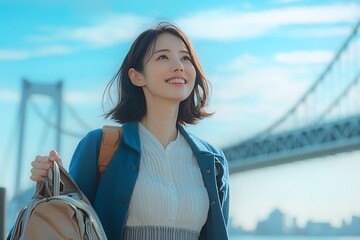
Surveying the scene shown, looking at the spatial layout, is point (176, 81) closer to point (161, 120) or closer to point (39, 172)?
point (161, 120)

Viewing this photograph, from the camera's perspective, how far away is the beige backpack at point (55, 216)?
125 centimetres

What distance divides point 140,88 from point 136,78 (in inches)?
1.3

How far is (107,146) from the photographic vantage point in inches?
58.4

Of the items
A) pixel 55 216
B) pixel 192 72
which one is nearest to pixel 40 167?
pixel 55 216

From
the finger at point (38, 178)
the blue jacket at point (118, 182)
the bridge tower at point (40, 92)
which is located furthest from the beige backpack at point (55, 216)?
the bridge tower at point (40, 92)

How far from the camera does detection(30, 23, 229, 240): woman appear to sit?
4.75ft

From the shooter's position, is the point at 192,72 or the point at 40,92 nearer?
the point at 192,72

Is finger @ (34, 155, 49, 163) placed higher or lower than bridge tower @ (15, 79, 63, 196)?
lower

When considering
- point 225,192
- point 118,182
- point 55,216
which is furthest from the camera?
point 225,192

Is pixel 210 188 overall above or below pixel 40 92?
below

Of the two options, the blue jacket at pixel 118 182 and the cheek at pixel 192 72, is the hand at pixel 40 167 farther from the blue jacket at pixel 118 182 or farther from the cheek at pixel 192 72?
the cheek at pixel 192 72

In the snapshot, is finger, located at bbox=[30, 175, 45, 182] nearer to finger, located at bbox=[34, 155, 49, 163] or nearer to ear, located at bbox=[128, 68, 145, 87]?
finger, located at bbox=[34, 155, 49, 163]

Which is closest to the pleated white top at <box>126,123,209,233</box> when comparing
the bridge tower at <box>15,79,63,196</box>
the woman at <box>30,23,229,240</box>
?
the woman at <box>30,23,229,240</box>

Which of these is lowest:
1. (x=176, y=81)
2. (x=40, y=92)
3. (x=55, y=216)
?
(x=55, y=216)
